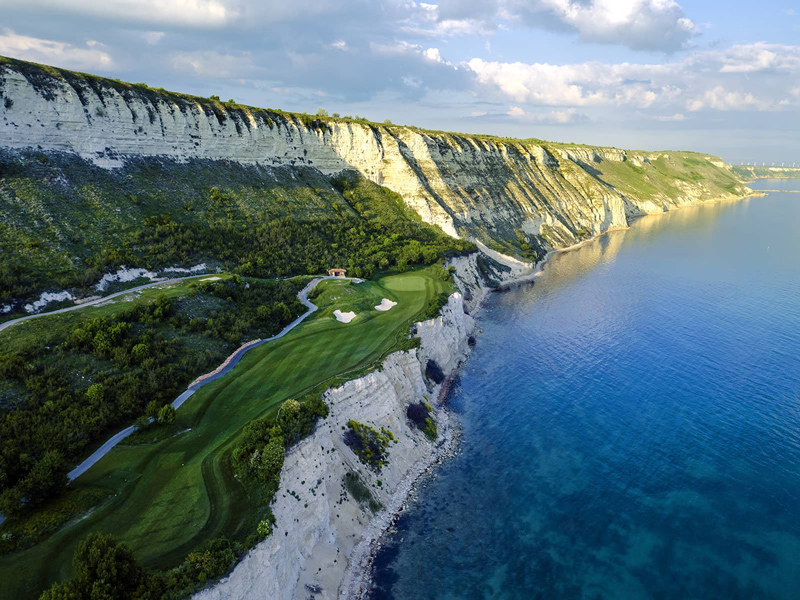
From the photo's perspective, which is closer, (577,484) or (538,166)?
(577,484)

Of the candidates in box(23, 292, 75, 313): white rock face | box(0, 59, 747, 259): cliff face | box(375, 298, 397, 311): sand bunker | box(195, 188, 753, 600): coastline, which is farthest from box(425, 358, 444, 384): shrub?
box(0, 59, 747, 259): cliff face

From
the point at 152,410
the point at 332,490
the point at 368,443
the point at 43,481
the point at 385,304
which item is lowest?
the point at 368,443

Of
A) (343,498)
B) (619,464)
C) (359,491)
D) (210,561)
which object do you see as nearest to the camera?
(210,561)

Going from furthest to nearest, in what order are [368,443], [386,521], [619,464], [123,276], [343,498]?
1. [123,276]
2. [619,464]
3. [368,443]
4. [386,521]
5. [343,498]

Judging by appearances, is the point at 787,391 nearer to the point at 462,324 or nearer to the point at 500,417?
the point at 500,417

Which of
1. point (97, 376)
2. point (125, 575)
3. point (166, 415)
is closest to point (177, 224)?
point (97, 376)

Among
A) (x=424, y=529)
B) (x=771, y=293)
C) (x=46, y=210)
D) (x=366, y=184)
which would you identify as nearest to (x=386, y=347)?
(x=424, y=529)

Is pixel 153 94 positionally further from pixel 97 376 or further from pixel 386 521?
pixel 386 521
